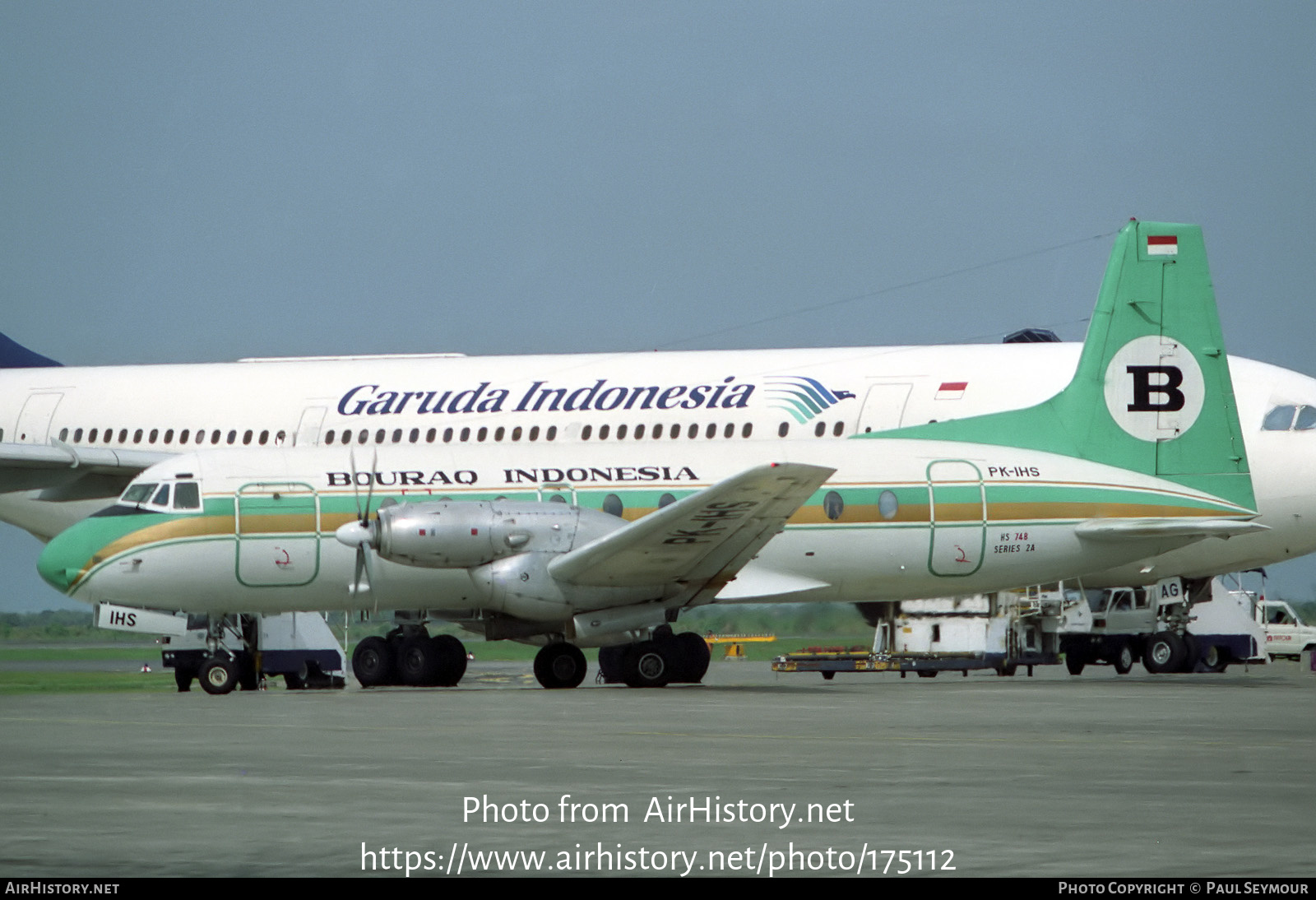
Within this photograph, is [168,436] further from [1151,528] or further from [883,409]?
[1151,528]

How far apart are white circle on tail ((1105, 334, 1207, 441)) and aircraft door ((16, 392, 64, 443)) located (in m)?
19.6

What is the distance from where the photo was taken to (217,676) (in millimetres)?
26047

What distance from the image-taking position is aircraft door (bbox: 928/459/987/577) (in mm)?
26156

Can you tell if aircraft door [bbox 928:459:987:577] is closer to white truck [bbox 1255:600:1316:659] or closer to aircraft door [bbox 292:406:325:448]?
aircraft door [bbox 292:406:325:448]

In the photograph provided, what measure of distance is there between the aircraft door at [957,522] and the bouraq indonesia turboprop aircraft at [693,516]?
31 mm

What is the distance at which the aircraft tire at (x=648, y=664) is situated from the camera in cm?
2558

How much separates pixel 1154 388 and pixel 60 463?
1835 centimetres

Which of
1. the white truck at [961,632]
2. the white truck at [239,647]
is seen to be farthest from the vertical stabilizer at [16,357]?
the white truck at [961,632]

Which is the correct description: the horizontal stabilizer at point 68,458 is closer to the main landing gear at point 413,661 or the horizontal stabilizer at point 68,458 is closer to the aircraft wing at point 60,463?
the aircraft wing at point 60,463

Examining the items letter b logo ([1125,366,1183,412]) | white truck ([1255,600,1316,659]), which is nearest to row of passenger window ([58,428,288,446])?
letter b logo ([1125,366,1183,412])

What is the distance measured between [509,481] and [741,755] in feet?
41.6

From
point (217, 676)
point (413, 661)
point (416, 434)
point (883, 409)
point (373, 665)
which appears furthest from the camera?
point (416, 434)

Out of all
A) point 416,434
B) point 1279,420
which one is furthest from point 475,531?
point 1279,420

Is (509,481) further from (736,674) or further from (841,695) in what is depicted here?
(736,674)
